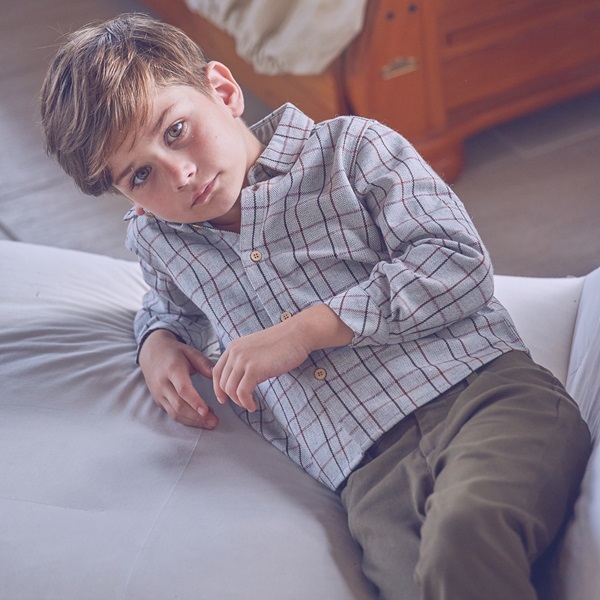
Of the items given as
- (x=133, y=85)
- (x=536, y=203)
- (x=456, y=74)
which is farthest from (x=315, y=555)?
(x=456, y=74)

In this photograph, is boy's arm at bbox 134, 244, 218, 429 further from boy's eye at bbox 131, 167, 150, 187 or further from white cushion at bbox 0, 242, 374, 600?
boy's eye at bbox 131, 167, 150, 187

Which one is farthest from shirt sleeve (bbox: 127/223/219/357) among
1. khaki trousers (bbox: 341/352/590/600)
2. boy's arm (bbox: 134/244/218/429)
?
khaki trousers (bbox: 341/352/590/600)

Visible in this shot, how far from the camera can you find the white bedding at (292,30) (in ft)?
6.36

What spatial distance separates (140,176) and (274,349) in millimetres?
264

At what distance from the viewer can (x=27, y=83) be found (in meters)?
2.78

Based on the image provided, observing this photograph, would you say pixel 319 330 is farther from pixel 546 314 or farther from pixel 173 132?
pixel 546 314

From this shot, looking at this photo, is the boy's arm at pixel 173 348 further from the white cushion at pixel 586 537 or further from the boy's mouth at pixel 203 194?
Result: the white cushion at pixel 586 537

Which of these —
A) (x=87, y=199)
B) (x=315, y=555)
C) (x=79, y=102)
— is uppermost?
(x=79, y=102)

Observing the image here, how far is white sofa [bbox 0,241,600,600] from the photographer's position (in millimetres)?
937

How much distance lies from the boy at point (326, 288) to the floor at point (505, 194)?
787 millimetres

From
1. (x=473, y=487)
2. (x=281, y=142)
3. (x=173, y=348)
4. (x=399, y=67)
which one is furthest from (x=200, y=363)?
(x=399, y=67)

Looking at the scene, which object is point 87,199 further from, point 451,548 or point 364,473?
point 451,548

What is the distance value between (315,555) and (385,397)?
19 centimetres

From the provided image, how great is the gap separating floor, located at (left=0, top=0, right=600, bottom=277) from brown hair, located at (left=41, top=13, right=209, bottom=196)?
36.2 inches
